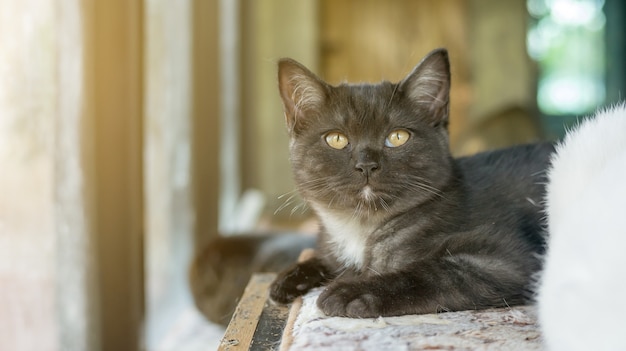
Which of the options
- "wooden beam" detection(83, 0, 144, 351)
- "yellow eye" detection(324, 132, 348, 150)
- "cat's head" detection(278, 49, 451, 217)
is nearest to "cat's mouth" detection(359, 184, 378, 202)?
"cat's head" detection(278, 49, 451, 217)

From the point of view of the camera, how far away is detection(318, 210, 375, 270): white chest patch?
1504 millimetres

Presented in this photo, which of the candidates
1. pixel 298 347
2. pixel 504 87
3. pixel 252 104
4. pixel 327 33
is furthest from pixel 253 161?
pixel 298 347

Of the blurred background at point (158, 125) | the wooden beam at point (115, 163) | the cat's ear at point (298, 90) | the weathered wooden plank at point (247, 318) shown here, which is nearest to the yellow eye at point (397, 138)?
the cat's ear at point (298, 90)

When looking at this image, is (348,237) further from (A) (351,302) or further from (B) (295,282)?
(A) (351,302)

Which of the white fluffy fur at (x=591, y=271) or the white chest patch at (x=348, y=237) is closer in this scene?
the white fluffy fur at (x=591, y=271)

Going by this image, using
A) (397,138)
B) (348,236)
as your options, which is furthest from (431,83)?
(348,236)

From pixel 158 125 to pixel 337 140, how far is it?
4.05 feet

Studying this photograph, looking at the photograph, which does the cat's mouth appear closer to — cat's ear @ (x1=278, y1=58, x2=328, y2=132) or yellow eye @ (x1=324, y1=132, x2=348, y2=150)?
yellow eye @ (x1=324, y1=132, x2=348, y2=150)

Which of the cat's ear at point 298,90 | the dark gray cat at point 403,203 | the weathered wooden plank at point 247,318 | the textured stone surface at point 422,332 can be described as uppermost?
the cat's ear at point 298,90

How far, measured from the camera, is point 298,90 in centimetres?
147

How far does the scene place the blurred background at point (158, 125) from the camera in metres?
1.32

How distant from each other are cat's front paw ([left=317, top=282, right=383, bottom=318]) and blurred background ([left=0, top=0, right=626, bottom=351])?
1.06 ft

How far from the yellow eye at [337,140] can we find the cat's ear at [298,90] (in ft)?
0.29

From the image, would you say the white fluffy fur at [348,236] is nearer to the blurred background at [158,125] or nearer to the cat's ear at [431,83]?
the blurred background at [158,125]
